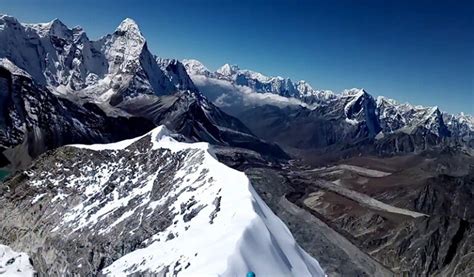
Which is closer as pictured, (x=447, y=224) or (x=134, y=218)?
(x=134, y=218)

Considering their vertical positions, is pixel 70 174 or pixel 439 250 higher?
pixel 70 174

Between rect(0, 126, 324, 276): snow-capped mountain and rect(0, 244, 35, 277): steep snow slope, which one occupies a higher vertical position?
rect(0, 126, 324, 276): snow-capped mountain

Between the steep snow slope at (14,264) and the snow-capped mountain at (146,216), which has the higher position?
the snow-capped mountain at (146,216)

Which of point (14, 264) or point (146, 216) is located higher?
point (146, 216)

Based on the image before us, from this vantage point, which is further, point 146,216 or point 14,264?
point 14,264

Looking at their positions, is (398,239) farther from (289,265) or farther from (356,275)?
(289,265)

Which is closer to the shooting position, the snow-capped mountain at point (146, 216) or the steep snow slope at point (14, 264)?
the snow-capped mountain at point (146, 216)

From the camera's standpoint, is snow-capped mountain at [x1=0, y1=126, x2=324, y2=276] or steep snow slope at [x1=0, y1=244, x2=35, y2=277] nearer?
snow-capped mountain at [x1=0, y1=126, x2=324, y2=276]

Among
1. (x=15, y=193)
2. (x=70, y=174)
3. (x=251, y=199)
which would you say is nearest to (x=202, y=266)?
(x=251, y=199)
